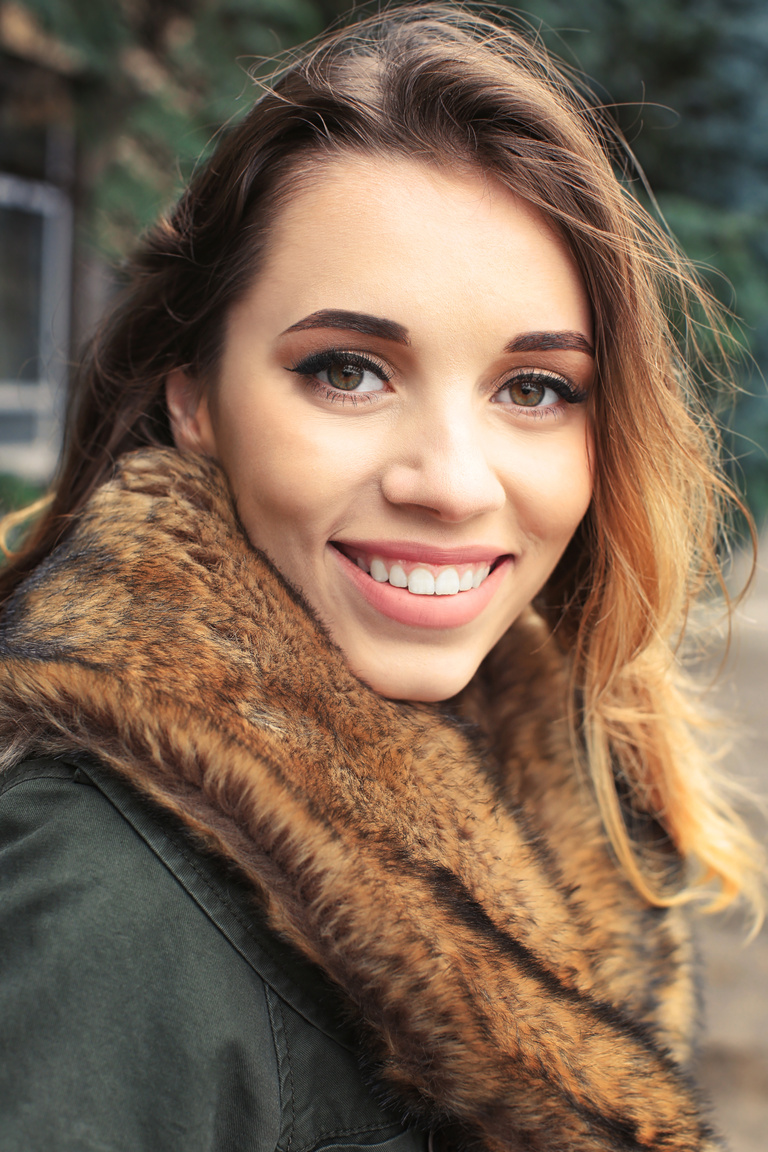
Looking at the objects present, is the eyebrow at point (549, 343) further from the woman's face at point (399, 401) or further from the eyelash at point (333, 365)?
the eyelash at point (333, 365)

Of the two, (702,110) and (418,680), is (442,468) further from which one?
(702,110)

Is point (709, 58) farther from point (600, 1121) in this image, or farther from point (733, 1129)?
point (600, 1121)

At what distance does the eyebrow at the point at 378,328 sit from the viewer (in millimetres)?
1428

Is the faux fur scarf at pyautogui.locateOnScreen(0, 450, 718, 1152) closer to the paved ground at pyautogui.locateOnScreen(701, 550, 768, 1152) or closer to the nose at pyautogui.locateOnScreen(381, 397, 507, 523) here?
the nose at pyautogui.locateOnScreen(381, 397, 507, 523)

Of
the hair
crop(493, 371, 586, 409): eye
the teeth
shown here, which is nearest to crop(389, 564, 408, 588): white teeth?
the teeth

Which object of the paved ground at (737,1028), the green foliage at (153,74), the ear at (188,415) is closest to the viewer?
the ear at (188,415)

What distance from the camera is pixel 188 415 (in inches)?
67.1

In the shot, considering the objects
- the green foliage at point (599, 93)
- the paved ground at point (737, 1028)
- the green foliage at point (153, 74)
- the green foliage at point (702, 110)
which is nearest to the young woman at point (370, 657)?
the paved ground at point (737, 1028)

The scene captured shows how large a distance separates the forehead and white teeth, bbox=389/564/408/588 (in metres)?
0.38

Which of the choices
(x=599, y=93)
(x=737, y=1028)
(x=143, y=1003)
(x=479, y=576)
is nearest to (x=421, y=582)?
(x=479, y=576)

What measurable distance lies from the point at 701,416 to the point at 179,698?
1.38 metres

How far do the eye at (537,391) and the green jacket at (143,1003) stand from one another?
0.89 metres

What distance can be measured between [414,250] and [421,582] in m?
0.52

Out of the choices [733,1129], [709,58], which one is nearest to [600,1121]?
[733,1129]
